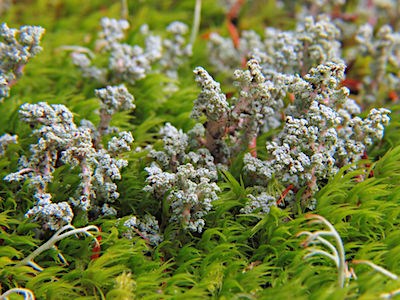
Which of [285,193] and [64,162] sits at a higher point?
[64,162]

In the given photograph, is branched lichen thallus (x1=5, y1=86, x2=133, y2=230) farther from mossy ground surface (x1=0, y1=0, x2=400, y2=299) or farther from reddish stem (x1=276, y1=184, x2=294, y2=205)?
reddish stem (x1=276, y1=184, x2=294, y2=205)

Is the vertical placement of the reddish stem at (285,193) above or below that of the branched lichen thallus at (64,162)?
below

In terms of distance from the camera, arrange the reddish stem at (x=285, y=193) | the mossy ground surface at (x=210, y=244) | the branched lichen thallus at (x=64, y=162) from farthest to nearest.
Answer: the reddish stem at (x=285, y=193) → the branched lichen thallus at (x=64, y=162) → the mossy ground surface at (x=210, y=244)

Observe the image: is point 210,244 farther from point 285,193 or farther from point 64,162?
point 64,162

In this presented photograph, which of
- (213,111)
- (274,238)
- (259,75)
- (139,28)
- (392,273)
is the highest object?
(139,28)

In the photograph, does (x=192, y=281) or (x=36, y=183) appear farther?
(x=36, y=183)

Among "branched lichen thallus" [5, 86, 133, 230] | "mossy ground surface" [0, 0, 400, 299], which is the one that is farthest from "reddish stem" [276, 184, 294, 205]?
"branched lichen thallus" [5, 86, 133, 230]

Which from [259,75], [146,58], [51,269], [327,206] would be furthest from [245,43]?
[51,269]

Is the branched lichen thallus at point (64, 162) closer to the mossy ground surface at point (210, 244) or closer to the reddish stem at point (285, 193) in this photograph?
the mossy ground surface at point (210, 244)

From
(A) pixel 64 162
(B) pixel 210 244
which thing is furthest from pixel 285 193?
(A) pixel 64 162

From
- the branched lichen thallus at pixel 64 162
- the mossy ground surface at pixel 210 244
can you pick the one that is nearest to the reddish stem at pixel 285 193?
the mossy ground surface at pixel 210 244

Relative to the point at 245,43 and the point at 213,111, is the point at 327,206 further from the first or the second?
the point at 245,43
